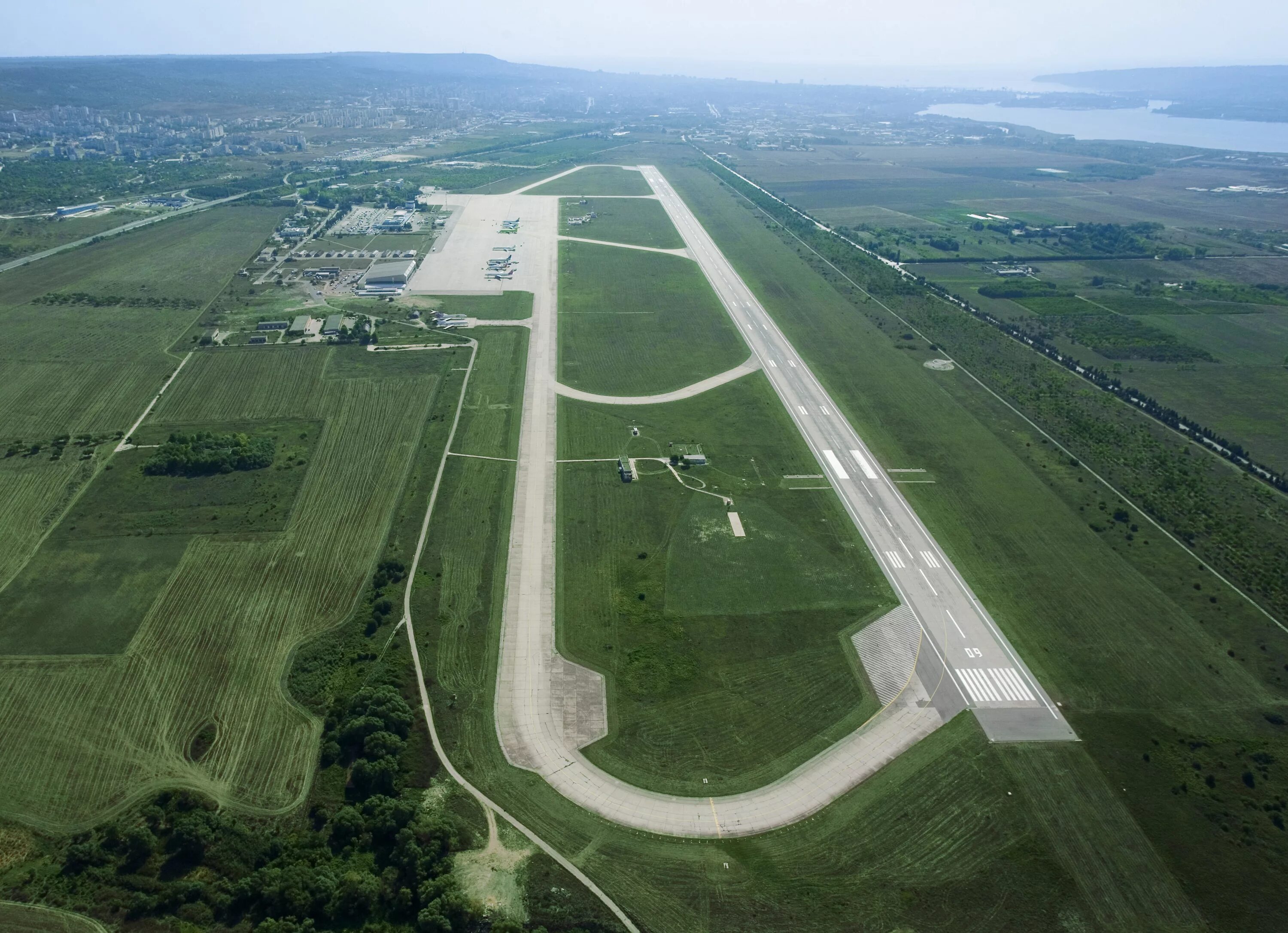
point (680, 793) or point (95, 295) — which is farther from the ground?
point (95, 295)

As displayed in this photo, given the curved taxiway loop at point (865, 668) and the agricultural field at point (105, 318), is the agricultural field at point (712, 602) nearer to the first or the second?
the curved taxiway loop at point (865, 668)

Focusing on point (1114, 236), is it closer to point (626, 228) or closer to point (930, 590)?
point (626, 228)

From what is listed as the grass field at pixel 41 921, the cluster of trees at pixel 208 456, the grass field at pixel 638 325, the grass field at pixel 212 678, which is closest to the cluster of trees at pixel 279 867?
the grass field at pixel 41 921

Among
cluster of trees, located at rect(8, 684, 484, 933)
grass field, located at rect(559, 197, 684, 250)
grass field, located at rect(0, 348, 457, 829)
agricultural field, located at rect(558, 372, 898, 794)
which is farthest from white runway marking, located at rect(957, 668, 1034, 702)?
grass field, located at rect(559, 197, 684, 250)

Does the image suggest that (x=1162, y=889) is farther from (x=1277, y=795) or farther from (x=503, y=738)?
(x=503, y=738)

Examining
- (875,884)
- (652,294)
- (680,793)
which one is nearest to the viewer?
(875,884)

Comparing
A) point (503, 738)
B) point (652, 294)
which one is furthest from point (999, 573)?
point (652, 294)

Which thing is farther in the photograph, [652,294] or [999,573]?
[652,294]
